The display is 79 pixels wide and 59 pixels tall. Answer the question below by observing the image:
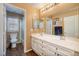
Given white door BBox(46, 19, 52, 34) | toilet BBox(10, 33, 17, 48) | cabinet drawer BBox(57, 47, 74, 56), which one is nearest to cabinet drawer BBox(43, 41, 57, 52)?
cabinet drawer BBox(57, 47, 74, 56)

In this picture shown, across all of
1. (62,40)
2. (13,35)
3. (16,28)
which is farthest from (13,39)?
(62,40)

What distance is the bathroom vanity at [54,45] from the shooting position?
1.42 metres

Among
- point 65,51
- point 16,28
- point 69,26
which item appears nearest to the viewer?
point 65,51

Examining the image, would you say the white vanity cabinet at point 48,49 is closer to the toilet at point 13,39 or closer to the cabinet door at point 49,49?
the cabinet door at point 49,49

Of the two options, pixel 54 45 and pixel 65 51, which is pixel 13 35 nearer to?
pixel 54 45

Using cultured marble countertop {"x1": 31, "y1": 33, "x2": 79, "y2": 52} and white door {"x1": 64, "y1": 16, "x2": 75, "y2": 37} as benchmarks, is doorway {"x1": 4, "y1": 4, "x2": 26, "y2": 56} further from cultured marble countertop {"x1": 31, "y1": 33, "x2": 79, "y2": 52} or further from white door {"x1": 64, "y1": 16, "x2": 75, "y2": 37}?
white door {"x1": 64, "y1": 16, "x2": 75, "y2": 37}

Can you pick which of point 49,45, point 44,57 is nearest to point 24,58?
point 44,57

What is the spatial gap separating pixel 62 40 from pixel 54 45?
7.5 inches

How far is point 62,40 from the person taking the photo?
1.67m

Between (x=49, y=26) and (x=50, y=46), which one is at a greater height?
(x=49, y=26)

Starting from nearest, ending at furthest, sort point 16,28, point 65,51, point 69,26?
point 65,51 → point 69,26 → point 16,28

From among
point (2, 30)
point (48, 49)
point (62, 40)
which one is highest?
point (2, 30)

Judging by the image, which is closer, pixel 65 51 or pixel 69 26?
pixel 65 51

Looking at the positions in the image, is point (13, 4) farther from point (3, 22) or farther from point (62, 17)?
point (62, 17)
